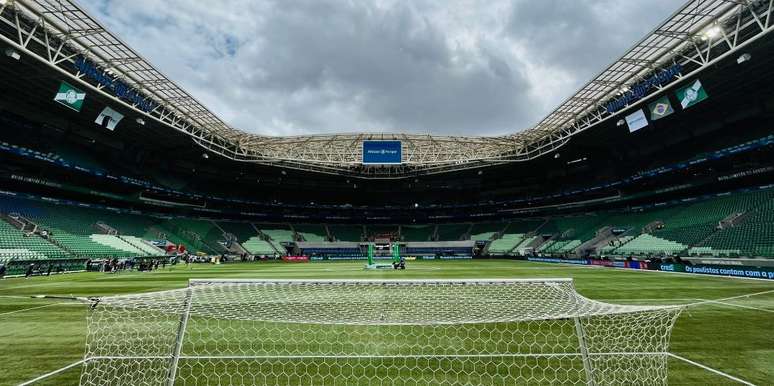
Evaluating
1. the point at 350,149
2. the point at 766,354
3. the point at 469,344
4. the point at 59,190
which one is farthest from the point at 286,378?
the point at 59,190

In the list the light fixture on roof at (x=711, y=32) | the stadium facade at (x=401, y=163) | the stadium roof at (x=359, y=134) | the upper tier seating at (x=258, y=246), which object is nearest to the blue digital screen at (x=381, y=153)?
the stadium facade at (x=401, y=163)

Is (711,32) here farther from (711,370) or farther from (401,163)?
(401,163)

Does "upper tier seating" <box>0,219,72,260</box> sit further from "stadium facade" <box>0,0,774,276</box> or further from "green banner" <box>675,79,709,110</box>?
"green banner" <box>675,79,709,110</box>

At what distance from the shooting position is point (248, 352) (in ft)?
19.3

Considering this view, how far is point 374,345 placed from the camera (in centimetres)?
626

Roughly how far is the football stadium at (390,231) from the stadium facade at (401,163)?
0.68ft

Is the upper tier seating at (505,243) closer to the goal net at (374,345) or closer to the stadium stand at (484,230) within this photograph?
the stadium stand at (484,230)

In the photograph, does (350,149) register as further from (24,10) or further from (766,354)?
(766,354)

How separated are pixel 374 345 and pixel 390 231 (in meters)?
51.7

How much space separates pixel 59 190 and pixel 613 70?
48215mm

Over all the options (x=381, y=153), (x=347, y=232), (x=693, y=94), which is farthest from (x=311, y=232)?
(x=693, y=94)

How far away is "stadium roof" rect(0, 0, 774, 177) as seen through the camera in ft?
52.9

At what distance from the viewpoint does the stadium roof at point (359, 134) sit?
634 inches

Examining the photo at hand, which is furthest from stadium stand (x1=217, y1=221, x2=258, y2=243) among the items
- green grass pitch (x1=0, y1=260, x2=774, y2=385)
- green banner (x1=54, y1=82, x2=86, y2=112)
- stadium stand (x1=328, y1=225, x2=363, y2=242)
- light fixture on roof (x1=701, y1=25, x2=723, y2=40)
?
light fixture on roof (x1=701, y1=25, x2=723, y2=40)
